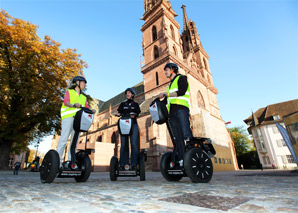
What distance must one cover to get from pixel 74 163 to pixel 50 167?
1.59 ft

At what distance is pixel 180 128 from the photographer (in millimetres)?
3230

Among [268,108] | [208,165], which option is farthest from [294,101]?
[208,165]

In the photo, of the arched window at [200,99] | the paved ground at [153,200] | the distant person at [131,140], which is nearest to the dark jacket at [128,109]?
the distant person at [131,140]

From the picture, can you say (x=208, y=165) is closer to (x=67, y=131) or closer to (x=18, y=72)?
(x=67, y=131)

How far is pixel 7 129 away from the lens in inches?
448

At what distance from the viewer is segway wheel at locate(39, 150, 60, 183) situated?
3.05m

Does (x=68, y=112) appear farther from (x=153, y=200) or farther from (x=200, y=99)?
(x=200, y=99)

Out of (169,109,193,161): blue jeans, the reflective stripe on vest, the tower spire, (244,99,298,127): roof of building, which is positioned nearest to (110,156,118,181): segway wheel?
(169,109,193,161): blue jeans

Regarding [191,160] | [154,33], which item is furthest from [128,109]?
[154,33]

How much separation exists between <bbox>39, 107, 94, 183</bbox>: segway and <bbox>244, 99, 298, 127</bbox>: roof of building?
3587cm

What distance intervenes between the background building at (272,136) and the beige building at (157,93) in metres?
9.23

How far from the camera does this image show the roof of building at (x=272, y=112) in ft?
101

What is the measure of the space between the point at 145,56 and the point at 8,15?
17.7 m

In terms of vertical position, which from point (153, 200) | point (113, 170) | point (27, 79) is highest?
point (27, 79)
